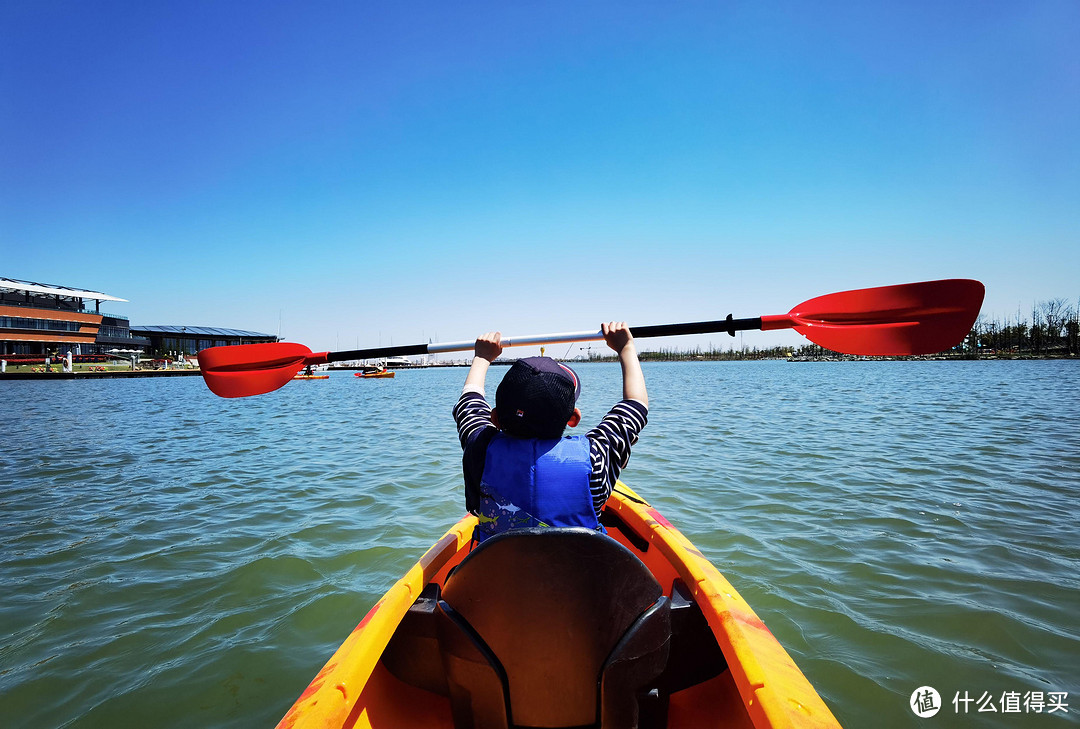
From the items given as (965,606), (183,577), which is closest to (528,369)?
(965,606)

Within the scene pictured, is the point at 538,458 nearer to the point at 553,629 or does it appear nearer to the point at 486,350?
the point at 553,629

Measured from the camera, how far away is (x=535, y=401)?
1.79 metres

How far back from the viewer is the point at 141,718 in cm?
267

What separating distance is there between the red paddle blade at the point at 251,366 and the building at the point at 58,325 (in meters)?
46.7

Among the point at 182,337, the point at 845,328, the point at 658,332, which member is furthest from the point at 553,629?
the point at 182,337

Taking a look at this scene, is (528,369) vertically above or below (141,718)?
above

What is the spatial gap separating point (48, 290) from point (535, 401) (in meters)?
72.0

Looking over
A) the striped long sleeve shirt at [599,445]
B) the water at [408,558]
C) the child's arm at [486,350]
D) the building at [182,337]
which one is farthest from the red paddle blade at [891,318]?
the building at [182,337]

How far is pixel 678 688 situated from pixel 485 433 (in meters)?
1.40

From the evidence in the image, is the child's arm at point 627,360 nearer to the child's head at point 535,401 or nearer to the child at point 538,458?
the child at point 538,458

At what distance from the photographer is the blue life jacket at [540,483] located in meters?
1.76

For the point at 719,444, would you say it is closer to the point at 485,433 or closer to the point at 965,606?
the point at 965,606

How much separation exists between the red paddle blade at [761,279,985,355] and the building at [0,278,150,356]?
65.4 m

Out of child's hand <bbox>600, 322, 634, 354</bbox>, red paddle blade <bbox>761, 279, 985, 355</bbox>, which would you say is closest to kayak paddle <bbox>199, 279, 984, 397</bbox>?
red paddle blade <bbox>761, 279, 985, 355</bbox>
